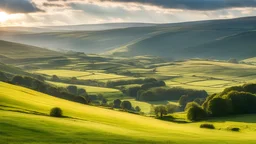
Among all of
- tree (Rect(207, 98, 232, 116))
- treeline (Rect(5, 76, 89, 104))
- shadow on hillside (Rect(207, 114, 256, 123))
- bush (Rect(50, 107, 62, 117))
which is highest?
treeline (Rect(5, 76, 89, 104))

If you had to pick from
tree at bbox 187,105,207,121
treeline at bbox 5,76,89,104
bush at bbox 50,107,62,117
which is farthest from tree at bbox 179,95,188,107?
bush at bbox 50,107,62,117

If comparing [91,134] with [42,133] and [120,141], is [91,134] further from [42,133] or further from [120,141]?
[42,133]

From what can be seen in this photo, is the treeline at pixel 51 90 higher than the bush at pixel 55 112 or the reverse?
higher

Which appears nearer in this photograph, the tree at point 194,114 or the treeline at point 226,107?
the tree at point 194,114

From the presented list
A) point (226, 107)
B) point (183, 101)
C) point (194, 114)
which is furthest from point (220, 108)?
point (183, 101)

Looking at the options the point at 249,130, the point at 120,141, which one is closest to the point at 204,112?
the point at 249,130

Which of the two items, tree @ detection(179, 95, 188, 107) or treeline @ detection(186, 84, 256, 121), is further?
tree @ detection(179, 95, 188, 107)

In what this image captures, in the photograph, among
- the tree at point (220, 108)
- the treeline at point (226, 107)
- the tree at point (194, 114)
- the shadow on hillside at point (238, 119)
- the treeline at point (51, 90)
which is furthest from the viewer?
the treeline at point (51, 90)

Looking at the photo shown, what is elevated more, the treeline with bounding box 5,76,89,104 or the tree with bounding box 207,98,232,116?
the treeline with bounding box 5,76,89,104

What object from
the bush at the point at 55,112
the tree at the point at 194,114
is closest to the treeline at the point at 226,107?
the tree at the point at 194,114

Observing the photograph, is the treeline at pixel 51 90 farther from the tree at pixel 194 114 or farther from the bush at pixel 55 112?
the bush at pixel 55 112

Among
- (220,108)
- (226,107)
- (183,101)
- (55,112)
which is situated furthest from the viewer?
(183,101)

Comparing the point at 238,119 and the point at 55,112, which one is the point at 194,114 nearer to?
the point at 238,119

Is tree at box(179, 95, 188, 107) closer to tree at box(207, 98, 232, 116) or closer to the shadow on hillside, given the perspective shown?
tree at box(207, 98, 232, 116)
